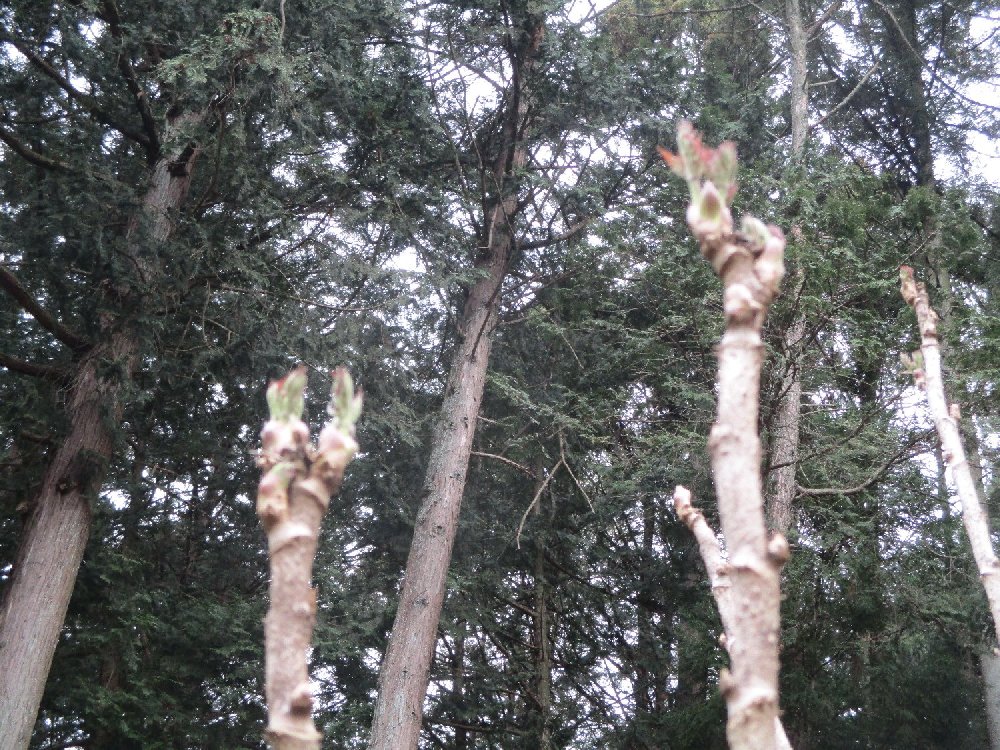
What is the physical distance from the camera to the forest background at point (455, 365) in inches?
284

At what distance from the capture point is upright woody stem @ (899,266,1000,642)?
3.20m

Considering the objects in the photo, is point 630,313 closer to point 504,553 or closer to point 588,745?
point 504,553

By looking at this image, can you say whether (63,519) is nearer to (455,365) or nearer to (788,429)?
(455,365)

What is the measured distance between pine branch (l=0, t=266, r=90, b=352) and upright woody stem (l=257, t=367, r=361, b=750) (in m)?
5.90

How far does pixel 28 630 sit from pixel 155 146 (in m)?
4.01

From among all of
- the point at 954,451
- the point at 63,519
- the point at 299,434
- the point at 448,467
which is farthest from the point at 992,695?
the point at 299,434

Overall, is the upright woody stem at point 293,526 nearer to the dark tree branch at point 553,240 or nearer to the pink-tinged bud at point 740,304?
the pink-tinged bud at point 740,304

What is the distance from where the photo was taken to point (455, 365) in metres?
9.64

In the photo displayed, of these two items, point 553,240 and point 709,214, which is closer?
point 709,214

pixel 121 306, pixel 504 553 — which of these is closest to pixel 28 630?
pixel 121 306

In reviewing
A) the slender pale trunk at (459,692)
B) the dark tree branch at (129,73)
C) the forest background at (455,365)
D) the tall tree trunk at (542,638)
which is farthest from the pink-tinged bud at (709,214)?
the tall tree trunk at (542,638)

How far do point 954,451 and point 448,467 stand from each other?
6.04 meters

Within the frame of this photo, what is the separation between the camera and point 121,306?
23.1ft

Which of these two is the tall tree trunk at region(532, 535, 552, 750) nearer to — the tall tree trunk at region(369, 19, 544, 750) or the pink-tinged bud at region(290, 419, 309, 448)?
the tall tree trunk at region(369, 19, 544, 750)
